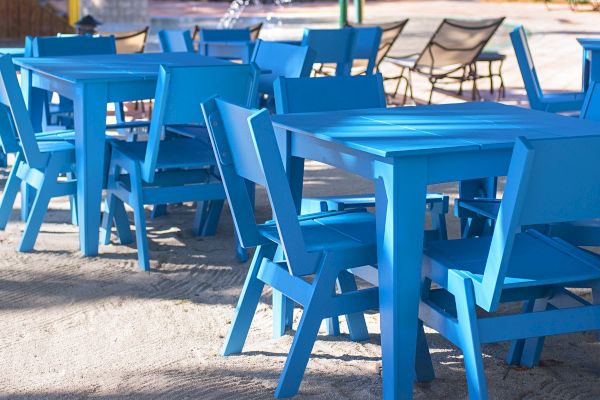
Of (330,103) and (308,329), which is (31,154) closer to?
(330,103)

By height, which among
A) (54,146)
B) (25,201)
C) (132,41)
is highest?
(54,146)

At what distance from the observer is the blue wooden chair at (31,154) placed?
462 centimetres

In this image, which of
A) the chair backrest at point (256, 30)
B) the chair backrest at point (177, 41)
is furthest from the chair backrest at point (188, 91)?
the chair backrest at point (256, 30)

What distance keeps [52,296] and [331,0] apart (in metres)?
24.9

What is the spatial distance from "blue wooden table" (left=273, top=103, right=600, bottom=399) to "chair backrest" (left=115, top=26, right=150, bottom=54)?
565 centimetres

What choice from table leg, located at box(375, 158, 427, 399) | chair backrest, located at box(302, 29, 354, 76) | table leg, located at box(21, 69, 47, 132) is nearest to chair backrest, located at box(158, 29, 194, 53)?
chair backrest, located at box(302, 29, 354, 76)

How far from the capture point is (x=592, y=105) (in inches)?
148

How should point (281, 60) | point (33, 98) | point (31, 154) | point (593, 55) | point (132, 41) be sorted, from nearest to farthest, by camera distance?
point (31, 154) → point (281, 60) → point (33, 98) → point (593, 55) → point (132, 41)

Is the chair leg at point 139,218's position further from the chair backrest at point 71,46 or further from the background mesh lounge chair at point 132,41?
the background mesh lounge chair at point 132,41

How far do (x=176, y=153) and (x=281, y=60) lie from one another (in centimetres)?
81

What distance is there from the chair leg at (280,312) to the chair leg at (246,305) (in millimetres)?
194

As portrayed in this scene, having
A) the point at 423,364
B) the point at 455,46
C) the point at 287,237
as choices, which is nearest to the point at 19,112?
the point at 287,237

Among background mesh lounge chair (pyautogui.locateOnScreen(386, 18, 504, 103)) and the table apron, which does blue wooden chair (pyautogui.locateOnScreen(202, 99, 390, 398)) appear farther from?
background mesh lounge chair (pyautogui.locateOnScreen(386, 18, 504, 103))

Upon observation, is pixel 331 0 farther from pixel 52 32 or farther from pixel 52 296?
pixel 52 296
